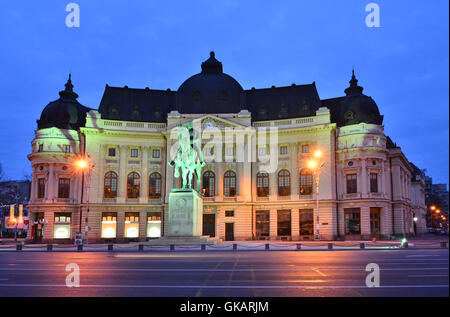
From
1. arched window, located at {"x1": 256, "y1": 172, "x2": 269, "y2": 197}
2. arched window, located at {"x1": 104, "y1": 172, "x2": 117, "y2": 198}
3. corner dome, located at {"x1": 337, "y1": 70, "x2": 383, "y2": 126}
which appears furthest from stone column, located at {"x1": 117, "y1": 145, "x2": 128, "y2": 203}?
corner dome, located at {"x1": 337, "y1": 70, "x2": 383, "y2": 126}

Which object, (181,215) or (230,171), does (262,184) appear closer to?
(230,171)

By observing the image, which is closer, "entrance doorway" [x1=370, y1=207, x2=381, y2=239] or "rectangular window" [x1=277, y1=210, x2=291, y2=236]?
"entrance doorway" [x1=370, y1=207, x2=381, y2=239]

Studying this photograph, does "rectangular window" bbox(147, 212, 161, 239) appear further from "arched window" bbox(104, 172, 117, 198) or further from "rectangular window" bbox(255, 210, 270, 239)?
"rectangular window" bbox(255, 210, 270, 239)

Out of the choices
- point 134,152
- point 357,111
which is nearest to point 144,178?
point 134,152

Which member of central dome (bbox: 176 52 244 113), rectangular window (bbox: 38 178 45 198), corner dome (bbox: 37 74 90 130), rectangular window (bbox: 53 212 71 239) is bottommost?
rectangular window (bbox: 53 212 71 239)

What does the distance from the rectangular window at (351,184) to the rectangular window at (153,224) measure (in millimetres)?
29602

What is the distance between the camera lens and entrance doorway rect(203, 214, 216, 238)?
7019cm

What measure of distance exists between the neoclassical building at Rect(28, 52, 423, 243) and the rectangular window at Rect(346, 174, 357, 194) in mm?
187

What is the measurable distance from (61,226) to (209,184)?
2332 centimetres

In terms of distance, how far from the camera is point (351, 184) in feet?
229

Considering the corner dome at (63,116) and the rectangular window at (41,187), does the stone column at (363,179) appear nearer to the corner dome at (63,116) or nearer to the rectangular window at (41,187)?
the corner dome at (63,116)

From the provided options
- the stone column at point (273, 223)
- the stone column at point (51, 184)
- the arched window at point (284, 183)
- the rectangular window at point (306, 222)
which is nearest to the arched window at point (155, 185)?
the stone column at point (51, 184)

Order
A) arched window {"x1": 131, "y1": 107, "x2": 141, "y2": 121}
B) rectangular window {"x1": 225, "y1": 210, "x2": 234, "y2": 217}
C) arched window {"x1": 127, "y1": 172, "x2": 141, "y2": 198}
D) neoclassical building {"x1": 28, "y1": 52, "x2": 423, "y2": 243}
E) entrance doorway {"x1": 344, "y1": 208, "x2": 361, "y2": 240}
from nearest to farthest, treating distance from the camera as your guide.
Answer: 1. entrance doorway {"x1": 344, "y1": 208, "x2": 361, "y2": 240}
2. neoclassical building {"x1": 28, "y1": 52, "x2": 423, "y2": 243}
3. rectangular window {"x1": 225, "y1": 210, "x2": 234, "y2": 217}
4. arched window {"x1": 127, "y1": 172, "x2": 141, "y2": 198}
5. arched window {"x1": 131, "y1": 107, "x2": 141, "y2": 121}
